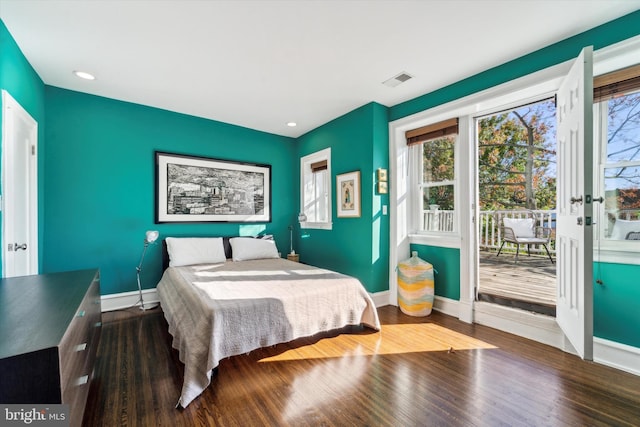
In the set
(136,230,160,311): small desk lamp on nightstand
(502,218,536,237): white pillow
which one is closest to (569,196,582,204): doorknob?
(502,218,536,237): white pillow

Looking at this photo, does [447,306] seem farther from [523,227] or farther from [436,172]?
[523,227]

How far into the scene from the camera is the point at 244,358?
7.44ft

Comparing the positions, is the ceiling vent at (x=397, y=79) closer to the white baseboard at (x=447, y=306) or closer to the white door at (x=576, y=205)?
the white door at (x=576, y=205)

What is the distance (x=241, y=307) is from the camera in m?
2.02

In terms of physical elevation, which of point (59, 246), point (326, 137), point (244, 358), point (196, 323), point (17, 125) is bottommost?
point (244, 358)

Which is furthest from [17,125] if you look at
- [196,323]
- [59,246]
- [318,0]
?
[318,0]

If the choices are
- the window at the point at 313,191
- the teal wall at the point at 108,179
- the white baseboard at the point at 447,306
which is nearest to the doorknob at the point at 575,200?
the white baseboard at the point at 447,306

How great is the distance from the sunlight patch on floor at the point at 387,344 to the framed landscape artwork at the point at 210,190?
98.9 inches

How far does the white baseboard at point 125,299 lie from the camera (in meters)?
3.33

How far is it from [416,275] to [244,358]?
79.8 inches

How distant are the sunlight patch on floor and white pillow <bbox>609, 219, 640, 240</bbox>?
1319mm

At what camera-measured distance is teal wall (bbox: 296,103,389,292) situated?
3.48 m

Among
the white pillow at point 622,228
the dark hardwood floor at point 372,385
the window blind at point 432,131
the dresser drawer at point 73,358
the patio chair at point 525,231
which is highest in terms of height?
the window blind at point 432,131

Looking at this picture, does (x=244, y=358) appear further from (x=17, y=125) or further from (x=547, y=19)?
(x=547, y=19)
